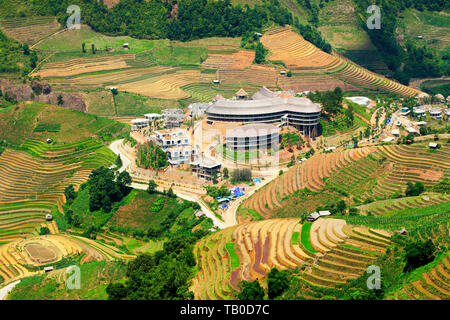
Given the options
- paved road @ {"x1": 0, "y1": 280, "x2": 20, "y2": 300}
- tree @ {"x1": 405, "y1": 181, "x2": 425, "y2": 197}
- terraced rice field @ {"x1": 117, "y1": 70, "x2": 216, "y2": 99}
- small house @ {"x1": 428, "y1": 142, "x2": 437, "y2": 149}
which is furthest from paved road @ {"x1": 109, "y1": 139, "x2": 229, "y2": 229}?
terraced rice field @ {"x1": 117, "y1": 70, "x2": 216, "y2": 99}

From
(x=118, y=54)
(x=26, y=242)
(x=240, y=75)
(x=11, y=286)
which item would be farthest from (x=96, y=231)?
(x=118, y=54)

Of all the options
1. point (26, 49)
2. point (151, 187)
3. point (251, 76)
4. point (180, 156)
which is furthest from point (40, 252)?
point (26, 49)

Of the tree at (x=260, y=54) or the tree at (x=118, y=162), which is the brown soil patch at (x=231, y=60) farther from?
the tree at (x=118, y=162)

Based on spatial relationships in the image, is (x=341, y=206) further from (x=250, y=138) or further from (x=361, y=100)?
(x=361, y=100)

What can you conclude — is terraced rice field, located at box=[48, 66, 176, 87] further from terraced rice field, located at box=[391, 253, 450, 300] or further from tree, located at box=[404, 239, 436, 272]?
terraced rice field, located at box=[391, 253, 450, 300]

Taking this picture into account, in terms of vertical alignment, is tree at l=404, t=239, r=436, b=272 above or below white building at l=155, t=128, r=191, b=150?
above

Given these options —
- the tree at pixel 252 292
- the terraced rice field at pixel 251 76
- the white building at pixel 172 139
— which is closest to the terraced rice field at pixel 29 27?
the terraced rice field at pixel 251 76
